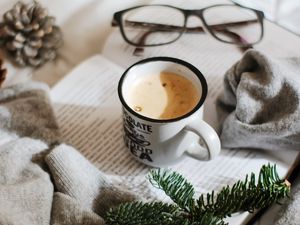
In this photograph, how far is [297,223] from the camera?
0.45m

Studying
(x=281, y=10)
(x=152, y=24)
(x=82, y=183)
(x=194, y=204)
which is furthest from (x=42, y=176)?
(x=281, y=10)

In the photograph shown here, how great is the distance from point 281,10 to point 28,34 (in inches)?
12.1

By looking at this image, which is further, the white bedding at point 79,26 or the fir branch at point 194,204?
the white bedding at point 79,26

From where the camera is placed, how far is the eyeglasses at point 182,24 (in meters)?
0.62

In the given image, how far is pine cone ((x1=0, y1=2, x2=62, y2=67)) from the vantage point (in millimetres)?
603

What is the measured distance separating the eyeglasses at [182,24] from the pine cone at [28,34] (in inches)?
3.2

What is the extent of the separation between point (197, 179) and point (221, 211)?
7cm

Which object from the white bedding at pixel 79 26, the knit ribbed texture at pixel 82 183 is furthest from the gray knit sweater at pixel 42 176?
the white bedding at pixel 79 26

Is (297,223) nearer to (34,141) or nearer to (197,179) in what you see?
(197,179)

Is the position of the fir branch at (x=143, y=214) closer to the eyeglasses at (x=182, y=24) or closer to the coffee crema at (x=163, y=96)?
the coffee crema at (x=163, y=96)

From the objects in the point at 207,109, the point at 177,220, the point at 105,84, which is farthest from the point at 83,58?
the point at 177,220

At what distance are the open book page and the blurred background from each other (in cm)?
19

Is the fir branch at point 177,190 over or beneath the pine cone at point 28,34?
beneath

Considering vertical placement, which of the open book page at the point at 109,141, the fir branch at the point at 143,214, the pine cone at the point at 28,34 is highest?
the pine cone at the point at 28,34
